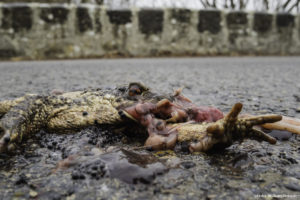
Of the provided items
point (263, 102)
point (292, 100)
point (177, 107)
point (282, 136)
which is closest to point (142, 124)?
point (177, 107)

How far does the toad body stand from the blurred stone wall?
6.46m

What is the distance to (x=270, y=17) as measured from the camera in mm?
8602

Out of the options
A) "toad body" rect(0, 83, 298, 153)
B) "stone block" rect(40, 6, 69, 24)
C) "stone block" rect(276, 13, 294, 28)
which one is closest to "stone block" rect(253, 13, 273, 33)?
"stone block" rect(276, 13, 294, 28)

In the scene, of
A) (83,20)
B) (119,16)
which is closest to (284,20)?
(119,16)

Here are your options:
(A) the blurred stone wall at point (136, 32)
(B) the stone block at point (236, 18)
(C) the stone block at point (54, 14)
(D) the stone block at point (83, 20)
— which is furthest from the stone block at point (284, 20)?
(C) the stone block at point (54, 14)

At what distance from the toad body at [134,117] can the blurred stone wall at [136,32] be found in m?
6.46

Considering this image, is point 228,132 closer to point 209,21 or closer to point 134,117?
point 134,117

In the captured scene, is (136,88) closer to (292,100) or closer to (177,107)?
(177,107)

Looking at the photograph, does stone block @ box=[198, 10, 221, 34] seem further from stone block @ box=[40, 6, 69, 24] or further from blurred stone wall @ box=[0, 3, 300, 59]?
stone block @ box=[40, 6, 69, 24]

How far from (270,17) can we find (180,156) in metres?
8.88

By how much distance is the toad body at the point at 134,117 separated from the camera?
42.7 inches

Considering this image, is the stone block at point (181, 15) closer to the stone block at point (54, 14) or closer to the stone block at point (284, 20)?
the stone block at point (284, 20)

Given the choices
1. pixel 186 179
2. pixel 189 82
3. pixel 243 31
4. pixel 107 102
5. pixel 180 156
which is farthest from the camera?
pixel 243 31

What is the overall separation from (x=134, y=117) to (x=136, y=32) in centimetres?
698
